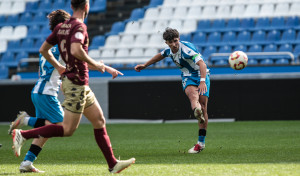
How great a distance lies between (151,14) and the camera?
23.0 meters

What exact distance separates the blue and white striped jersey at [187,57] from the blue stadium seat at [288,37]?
433 inches

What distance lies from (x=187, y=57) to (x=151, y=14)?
14.5 m

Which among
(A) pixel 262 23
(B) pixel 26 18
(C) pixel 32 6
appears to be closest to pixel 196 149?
(A) pixel 262 23

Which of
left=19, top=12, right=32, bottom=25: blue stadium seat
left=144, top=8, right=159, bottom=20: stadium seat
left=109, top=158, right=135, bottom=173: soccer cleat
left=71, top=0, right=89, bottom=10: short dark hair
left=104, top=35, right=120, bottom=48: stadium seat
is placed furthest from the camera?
left=19, top=12, right=32, bottom=25: blue stadium seat

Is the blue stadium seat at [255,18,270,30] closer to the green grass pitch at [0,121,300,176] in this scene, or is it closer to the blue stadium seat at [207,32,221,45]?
the blue stadium seat at [207,32,221,45]

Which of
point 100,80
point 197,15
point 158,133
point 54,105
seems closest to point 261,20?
point 197,15

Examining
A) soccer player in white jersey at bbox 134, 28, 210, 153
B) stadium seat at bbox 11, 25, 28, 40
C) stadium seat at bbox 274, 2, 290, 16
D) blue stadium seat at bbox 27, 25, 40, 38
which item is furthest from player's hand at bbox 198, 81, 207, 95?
stadium seat at bbox 11, 25, 28, 40

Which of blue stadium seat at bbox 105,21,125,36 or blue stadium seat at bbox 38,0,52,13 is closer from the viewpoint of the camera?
blue stadium seat at bbox 105,21,125,36

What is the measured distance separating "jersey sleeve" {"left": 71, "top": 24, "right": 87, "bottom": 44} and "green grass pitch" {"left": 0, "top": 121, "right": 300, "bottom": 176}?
1.47m

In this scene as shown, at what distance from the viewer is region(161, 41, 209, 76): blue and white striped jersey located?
863 cm

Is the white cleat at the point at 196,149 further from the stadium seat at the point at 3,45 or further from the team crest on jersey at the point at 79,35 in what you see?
the stadium seat at the point at 3,45

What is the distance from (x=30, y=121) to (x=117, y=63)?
1304 cm

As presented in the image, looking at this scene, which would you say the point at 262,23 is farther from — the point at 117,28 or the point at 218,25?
the point at 117,28

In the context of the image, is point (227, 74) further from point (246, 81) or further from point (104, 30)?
point (104, 30)
